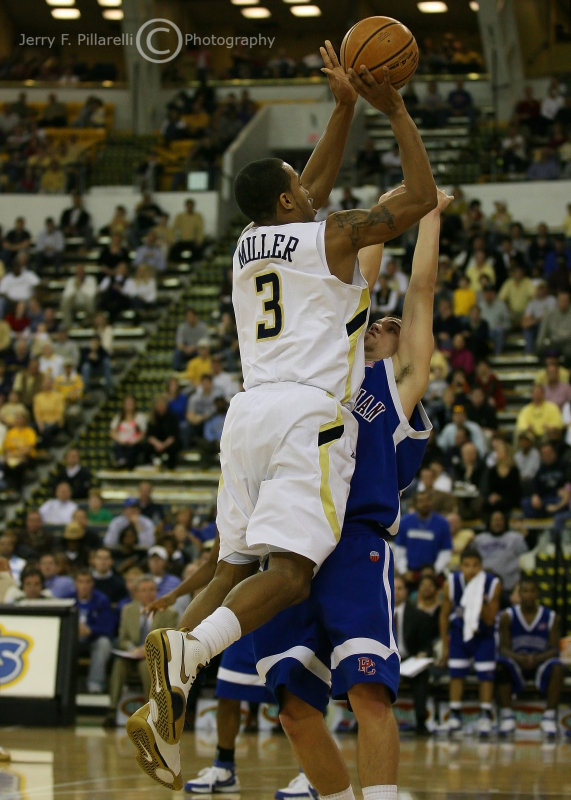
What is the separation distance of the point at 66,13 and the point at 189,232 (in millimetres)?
10199

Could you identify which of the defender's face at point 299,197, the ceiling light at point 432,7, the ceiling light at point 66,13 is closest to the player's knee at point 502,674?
the defender's face at point 299,197

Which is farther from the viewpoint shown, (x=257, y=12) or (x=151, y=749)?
(x=257, y=12)

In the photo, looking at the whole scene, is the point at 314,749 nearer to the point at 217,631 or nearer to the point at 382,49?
the point at 217,631

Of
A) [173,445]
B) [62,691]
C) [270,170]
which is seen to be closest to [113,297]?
[173,445]

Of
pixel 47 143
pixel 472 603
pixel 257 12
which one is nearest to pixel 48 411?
pixel 472 603

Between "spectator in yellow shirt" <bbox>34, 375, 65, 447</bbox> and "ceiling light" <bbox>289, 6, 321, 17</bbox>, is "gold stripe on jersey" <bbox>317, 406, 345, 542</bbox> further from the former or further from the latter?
"ceiling light" <bbox>289, 6, 321, 17</bbox>

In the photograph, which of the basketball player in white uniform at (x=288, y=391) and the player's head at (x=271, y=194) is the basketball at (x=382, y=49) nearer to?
the basketball player in white uniform at (x=288, y=391)

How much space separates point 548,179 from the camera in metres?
21.8

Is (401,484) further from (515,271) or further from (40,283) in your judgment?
(40,283)

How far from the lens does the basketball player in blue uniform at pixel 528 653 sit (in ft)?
37.8

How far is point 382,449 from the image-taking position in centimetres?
494

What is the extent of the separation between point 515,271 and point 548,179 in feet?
11.7

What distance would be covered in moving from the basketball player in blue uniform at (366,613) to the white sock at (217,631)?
460 mm

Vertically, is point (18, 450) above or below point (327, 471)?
above
